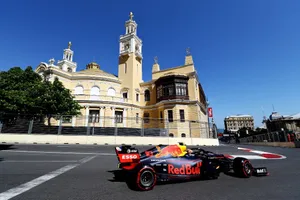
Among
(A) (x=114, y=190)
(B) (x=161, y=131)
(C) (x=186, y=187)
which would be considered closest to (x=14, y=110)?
(B) (x=161, y=131)

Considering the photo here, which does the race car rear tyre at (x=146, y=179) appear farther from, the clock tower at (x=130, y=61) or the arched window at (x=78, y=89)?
the arched window at (x=78, y=89)

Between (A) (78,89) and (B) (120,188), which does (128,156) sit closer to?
(B) (120,188)

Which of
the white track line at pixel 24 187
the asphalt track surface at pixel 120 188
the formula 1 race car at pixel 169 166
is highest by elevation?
the formula 1 race car at pixel 169 166

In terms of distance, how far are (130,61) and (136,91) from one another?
6893 millimetres

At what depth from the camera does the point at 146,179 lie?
3957 millimetres

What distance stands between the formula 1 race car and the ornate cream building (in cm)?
1718

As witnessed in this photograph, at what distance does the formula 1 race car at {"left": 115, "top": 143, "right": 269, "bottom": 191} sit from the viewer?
3.93m

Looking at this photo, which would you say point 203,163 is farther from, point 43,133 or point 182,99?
point 182,99

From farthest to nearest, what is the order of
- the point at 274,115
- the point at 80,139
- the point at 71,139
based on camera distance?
1. the point at 274,115
2. the point at 80,139
3. the point at 71,139

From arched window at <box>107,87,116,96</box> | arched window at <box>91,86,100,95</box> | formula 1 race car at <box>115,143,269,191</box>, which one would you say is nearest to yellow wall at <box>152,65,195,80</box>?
arched window at <box>107,87,116,96</box>

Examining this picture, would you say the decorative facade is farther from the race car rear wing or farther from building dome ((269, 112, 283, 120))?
the race car rear wing

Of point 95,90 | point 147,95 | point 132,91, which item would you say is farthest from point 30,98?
point 147,95

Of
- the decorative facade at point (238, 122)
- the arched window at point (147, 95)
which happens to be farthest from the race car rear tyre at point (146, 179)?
the decorative facade at point (238, 122)

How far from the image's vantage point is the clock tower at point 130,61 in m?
32.0
